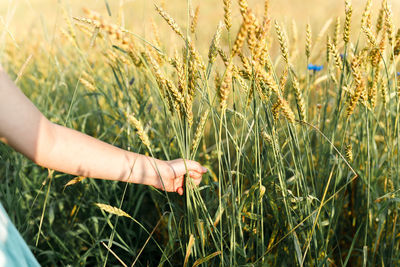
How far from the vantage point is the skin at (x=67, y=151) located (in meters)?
0.75

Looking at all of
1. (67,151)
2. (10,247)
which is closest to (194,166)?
(67,151)

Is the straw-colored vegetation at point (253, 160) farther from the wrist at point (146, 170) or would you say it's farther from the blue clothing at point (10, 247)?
the blue clothing at point (10, 247)

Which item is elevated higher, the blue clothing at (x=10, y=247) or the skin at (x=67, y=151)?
the skin at (x=67, y=151)

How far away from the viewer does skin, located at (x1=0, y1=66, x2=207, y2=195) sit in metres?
0.75

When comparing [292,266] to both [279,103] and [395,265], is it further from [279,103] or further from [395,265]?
[279,103]

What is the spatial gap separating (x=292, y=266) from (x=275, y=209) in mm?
166

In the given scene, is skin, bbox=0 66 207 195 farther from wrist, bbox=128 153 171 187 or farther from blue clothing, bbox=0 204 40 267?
blue clothing, bbox=0 204 40 267

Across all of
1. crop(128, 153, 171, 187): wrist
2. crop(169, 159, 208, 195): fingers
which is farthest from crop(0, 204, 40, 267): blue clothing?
crop(169, 159, 208, 195): fingers

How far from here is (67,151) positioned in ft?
2.77

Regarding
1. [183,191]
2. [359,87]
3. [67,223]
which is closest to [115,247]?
[67,223]

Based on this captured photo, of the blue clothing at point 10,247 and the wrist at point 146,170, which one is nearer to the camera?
the blue clothing at point 10,247

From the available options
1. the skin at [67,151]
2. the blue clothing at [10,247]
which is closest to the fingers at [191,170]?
the skin at [67,151]

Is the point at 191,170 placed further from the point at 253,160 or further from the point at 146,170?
the point at 253,160

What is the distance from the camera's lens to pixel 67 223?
1451 mm
